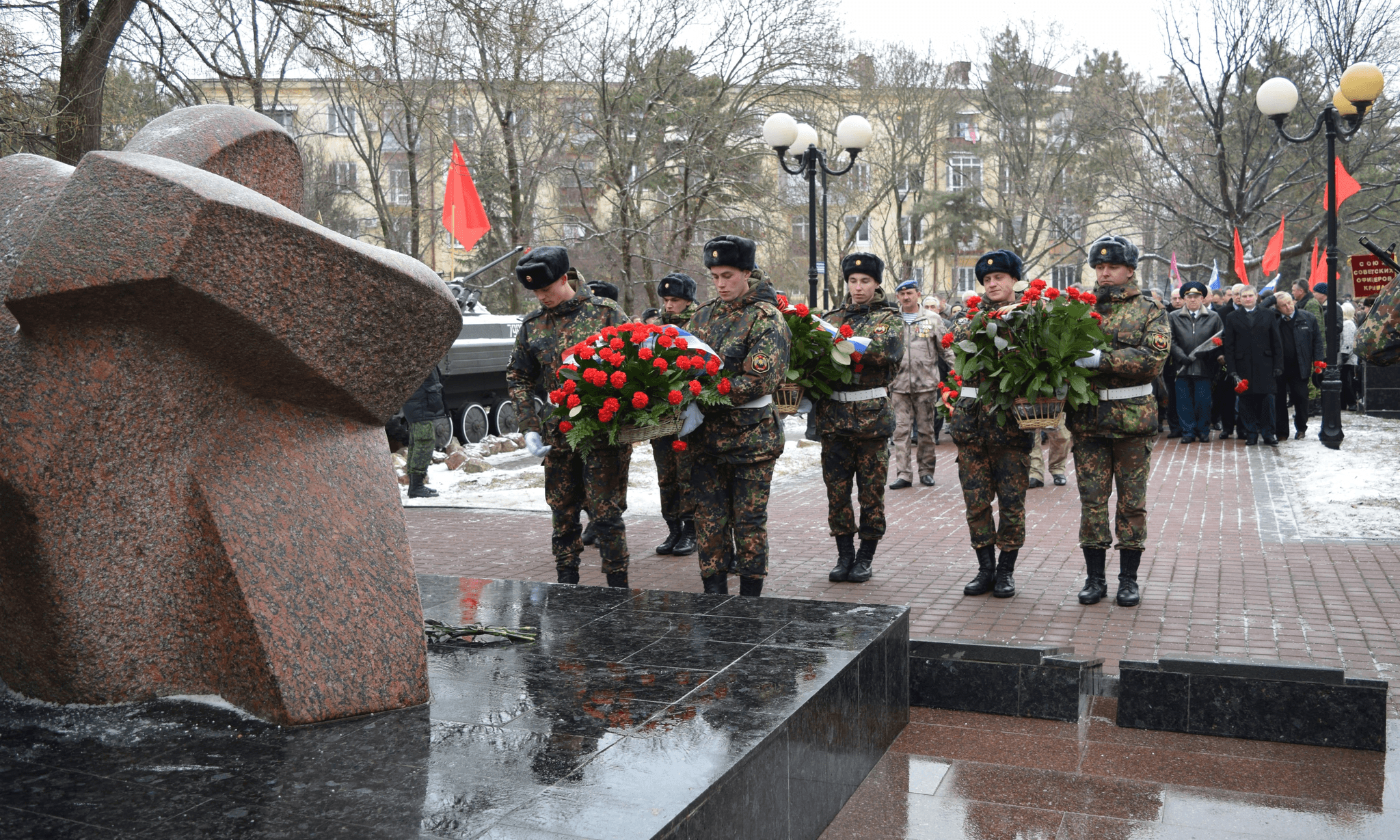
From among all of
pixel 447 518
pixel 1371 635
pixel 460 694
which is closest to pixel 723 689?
pixel 460 694

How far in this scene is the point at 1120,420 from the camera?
6.16m

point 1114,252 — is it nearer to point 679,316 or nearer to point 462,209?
point 679,316

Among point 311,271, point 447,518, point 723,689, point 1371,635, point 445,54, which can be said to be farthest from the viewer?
point 445,54

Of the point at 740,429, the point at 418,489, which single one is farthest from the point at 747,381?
the point at 418,489

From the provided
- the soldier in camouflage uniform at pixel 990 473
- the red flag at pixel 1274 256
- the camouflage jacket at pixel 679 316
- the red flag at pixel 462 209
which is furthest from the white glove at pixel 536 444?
the red flag at pixel 1274 256

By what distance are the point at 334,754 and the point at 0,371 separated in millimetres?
1369

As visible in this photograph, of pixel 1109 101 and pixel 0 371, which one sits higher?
pixel 1109 101

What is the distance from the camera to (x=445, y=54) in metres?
12.8

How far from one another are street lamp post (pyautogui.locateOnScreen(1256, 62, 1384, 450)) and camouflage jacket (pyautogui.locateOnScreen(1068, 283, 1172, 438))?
8.42 metres

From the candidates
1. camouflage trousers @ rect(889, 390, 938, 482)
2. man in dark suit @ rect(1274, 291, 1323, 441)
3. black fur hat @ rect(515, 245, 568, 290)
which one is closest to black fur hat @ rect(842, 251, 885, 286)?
black fur hat @ rect(515, 245, 568, 290)

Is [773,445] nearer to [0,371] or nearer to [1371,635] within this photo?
[1371,635]

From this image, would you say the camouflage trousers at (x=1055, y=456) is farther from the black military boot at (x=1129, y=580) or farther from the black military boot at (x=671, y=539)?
the black military boot at (x=1129, y=580)

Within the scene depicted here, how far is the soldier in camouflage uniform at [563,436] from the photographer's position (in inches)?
240

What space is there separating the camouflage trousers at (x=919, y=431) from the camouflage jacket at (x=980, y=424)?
487 centimetres
